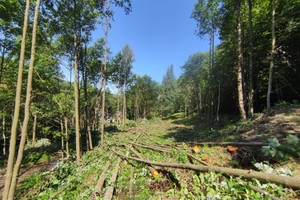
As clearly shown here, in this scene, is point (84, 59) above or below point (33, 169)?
above

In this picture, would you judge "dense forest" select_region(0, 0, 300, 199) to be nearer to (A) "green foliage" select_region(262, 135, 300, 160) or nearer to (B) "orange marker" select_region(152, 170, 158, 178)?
(B) "orange marker" select_region(152, 170, 158, 178)

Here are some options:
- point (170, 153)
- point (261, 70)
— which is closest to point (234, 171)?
point (170, 153)

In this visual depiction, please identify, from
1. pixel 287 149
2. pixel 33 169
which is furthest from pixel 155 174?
pixel 33 169

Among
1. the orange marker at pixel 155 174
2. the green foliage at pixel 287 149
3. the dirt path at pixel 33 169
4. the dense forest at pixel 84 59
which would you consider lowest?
the dirt path at pixel 33 169

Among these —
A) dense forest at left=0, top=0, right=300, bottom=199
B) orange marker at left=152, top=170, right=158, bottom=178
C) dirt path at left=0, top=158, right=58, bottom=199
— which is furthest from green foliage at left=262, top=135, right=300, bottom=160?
dirt path at left=0, top=158, right=58, bottom=199

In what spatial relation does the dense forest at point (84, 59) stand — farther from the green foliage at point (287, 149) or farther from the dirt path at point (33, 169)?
the green foliage at point (287, 149)

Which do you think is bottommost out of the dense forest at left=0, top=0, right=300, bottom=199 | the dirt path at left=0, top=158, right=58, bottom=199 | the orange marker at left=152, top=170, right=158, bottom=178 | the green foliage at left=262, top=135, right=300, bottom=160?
the dirt path at left=0, top=158, right=58, bottom=199

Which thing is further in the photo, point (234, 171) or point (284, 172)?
point (234, 171)

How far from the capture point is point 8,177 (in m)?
2.89

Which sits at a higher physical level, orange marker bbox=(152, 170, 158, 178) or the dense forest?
the dense forest

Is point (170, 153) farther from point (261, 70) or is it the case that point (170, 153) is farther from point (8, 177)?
point (261, 70)

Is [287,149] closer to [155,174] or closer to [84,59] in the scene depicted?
[155,174]

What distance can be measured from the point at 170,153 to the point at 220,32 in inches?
543

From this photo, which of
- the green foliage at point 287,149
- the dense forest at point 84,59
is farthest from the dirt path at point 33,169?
the green foliage at point 287,149
